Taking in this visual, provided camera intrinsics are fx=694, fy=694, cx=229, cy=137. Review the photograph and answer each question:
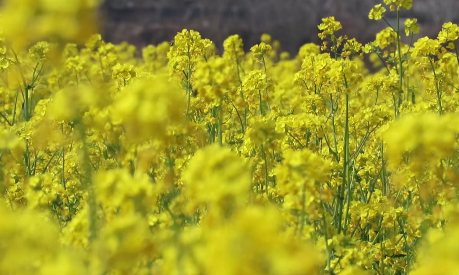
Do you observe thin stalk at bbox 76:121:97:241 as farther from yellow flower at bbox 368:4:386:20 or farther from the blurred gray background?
the blurred gray background

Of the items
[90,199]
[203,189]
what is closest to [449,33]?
[90,199]

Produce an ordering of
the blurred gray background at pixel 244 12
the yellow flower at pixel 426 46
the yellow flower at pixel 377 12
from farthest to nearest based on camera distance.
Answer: the blurred gray background at pixel 244 12 → the yellow flower at pixel 377 12 → the yellow flower at pixel 426 46

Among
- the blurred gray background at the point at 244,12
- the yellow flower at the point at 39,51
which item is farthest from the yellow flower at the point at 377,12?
the blurred gray background at the point at 244,12

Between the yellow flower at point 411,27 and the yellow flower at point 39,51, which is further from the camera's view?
the yellow flower at point 411,27

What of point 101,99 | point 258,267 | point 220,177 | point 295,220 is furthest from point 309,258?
point 101,99

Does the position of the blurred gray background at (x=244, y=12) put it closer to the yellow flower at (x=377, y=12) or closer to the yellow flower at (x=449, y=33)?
the yellow flower at (x=377, y=12)

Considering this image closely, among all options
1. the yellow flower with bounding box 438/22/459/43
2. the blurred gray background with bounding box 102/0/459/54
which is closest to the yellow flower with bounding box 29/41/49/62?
the yellow flower with bounding box 438/22/459/43

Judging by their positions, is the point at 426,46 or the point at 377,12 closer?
the point at 426,46

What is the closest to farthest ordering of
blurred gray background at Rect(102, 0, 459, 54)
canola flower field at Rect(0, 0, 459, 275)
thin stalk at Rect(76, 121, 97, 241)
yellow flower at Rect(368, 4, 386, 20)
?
canola flower field at Rect(0, 0, 459, 275) < thin stalk at Rect(76, 121, 97, 241) < yellow flower at Rect(368, 4, 386, 20) < blurred gray background at Rect(102, 0, 459, 54)

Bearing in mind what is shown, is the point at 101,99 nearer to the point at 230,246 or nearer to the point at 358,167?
the point at 230,246

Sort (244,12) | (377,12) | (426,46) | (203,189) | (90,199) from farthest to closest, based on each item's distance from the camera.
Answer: (244,12) → (377,12) → (426,46) → (90,199) → (203,189)

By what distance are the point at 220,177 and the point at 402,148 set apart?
0.82 metres

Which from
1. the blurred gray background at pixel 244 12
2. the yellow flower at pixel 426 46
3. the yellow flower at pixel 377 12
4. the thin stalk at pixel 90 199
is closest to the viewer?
the thin stalk at pixel 90 199

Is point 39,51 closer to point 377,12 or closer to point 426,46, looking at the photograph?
point 377,12
